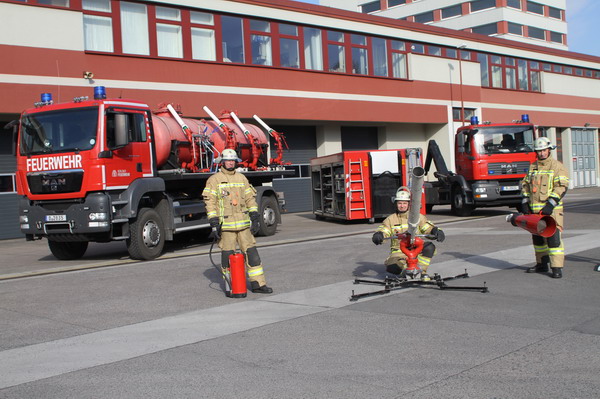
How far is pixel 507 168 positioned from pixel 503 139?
1.06 metres

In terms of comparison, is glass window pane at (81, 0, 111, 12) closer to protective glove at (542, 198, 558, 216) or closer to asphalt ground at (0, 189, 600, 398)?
asphalt ground at (0, 189, 600, 398)

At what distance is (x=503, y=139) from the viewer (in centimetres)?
2142

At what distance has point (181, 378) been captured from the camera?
16.8 ft

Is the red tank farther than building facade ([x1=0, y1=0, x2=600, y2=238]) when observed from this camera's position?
No

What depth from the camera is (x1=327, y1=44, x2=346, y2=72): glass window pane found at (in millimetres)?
30539

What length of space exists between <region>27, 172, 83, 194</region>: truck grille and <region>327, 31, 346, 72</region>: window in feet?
63.2

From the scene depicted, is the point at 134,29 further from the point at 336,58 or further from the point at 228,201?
the point at 228,201

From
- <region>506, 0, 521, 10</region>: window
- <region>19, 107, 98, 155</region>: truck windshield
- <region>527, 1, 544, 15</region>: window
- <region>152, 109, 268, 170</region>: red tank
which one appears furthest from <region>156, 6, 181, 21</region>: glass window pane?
<region>527, 1, 544, 15</region>: window

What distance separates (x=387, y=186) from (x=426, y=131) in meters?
17.2

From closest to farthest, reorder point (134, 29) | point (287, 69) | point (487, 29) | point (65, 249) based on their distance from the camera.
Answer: point (65, 249)
point (134, 29)
point (287, 69)
point (487, 29)

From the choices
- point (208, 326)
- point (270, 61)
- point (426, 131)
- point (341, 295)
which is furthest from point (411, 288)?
point (426, 131)

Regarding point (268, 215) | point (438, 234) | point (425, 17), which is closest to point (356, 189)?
point (268, 215)

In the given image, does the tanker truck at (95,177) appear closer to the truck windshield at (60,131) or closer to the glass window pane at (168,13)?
the truck windshield at (60,131)

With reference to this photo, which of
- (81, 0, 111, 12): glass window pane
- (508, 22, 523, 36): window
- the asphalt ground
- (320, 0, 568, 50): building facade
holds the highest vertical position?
(320, 0, 568, 50): building facade
